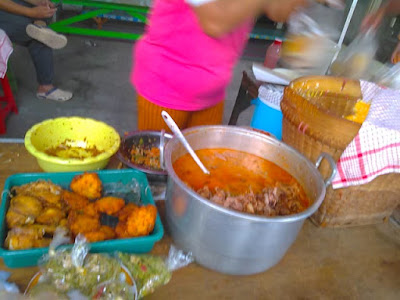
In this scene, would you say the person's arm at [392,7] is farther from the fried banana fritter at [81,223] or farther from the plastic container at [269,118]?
the fried banana fritter at [81,223]

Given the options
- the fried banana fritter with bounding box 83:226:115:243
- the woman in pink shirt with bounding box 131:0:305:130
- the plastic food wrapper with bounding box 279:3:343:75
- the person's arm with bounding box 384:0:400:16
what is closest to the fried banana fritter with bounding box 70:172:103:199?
the fried banana fritter with bounding box 83:226:115:243

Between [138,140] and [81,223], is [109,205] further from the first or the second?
[138,140]

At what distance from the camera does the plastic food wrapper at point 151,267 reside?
0.71 m

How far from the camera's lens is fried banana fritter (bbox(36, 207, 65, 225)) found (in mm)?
764

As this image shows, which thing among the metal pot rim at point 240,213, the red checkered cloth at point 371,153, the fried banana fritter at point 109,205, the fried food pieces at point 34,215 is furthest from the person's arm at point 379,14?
the fried food pieces at point 34,215

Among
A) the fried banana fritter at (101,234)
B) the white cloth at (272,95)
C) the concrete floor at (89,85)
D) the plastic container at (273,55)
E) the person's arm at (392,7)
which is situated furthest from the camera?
the concrete floor at (89,85)

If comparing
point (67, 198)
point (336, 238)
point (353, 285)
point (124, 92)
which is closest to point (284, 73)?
point (336, 238)

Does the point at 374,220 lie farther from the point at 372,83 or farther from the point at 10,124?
the point at 10,124

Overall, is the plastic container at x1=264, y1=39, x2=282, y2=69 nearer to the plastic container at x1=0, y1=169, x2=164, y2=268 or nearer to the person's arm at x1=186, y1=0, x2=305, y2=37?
the person's arm at x1=186, y1=0, x2=305, y2=37

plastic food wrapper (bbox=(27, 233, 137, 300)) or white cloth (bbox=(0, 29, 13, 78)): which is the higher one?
plastic food wrapper (bbox=(27, 233, 137, 300))

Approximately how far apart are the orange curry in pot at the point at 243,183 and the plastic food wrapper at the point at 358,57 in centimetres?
61

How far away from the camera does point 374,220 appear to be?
1.07m

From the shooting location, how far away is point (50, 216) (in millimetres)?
772

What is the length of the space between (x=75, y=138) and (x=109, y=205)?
37 cm
